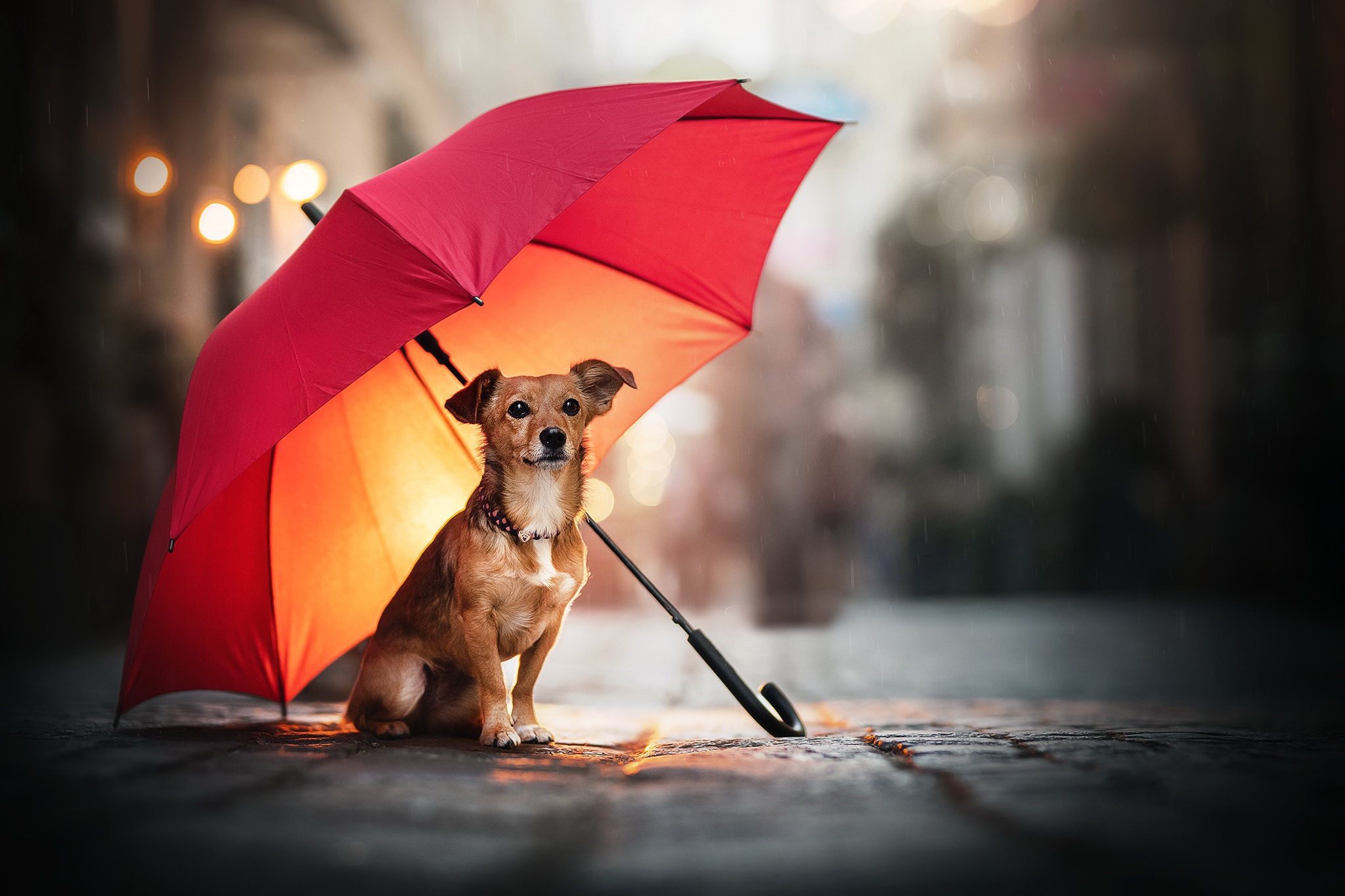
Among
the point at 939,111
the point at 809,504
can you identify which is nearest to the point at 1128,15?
the point at 939,111

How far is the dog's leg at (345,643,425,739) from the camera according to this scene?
2.79 metres

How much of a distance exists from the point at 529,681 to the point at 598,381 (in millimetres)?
955

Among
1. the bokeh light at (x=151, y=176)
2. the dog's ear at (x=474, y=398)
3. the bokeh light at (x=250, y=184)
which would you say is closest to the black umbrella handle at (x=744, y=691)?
the dog's ear at (x=474, y=398)

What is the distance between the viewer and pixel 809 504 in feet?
37.4

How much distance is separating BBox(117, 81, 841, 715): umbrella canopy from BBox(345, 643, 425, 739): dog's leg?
1.33 feet

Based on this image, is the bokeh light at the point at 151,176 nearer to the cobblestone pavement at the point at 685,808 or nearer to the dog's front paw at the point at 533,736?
the cobblestone pavement at the point at 685,808

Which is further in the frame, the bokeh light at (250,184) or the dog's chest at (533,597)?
the bokeh light at (250,184)

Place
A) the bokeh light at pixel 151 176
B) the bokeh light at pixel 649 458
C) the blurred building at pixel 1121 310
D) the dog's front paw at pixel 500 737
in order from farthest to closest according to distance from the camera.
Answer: the bokeh light at pixel 649 458, the blurred building at pixel 1121 310, the bokeh light at pixel 151 176, the dog's front paw at pixel 500 737

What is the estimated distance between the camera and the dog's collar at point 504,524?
2.63 meters

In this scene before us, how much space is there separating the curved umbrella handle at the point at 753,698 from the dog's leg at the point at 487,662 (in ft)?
2.03

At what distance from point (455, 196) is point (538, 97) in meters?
0.65

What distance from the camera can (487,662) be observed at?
2.60m

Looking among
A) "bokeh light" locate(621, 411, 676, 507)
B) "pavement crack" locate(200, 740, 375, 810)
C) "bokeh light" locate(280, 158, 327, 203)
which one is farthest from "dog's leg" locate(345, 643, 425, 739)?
"bokeh light" locate(621, 411, 676, 507)

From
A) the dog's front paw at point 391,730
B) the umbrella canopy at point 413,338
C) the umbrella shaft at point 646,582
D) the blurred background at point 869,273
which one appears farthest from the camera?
the blurred background at point 869,273
